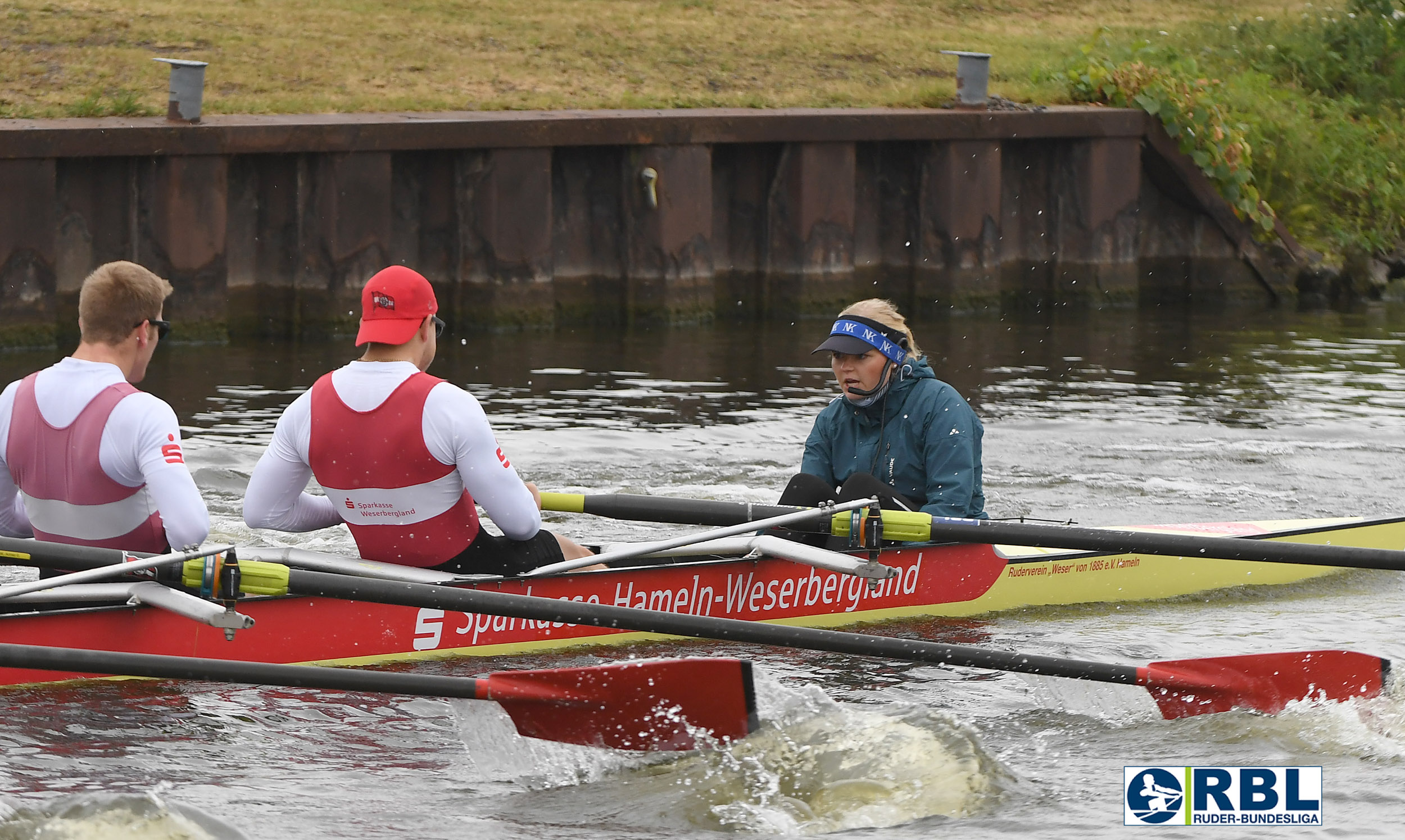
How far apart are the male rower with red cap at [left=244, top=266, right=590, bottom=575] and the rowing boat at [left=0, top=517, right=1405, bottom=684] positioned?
0.23 m

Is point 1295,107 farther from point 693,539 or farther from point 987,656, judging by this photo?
point 987,656

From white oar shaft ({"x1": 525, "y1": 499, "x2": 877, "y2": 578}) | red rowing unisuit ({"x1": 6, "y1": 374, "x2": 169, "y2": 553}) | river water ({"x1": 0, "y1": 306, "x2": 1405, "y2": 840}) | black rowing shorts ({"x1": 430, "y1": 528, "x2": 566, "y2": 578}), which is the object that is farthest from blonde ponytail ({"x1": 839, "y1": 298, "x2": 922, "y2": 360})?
red rowing unisuit ({"x1": 6, "y1": 374, "x2": 169, "y2": 553})

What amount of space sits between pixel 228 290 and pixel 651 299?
3.54 meters

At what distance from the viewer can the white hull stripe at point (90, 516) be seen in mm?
5695

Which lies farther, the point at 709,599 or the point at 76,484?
the point at 709,599

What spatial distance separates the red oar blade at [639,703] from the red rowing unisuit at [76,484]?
1.41 metres

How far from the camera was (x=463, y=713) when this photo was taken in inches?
222

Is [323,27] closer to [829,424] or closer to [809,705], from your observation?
[829,424]

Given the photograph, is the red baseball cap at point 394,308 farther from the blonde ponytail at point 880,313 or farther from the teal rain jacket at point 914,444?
the teal rain jacket at point 914,444

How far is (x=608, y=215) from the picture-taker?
14.5m

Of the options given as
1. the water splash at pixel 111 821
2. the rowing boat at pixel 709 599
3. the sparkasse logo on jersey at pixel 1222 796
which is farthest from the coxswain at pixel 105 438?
the sparkasse logo on jersey at pixel 1222 796

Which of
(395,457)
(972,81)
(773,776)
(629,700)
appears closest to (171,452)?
(395,457)

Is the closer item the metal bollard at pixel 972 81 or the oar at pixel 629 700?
the oar at pixel 629 700

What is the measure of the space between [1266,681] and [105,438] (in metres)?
4.04
